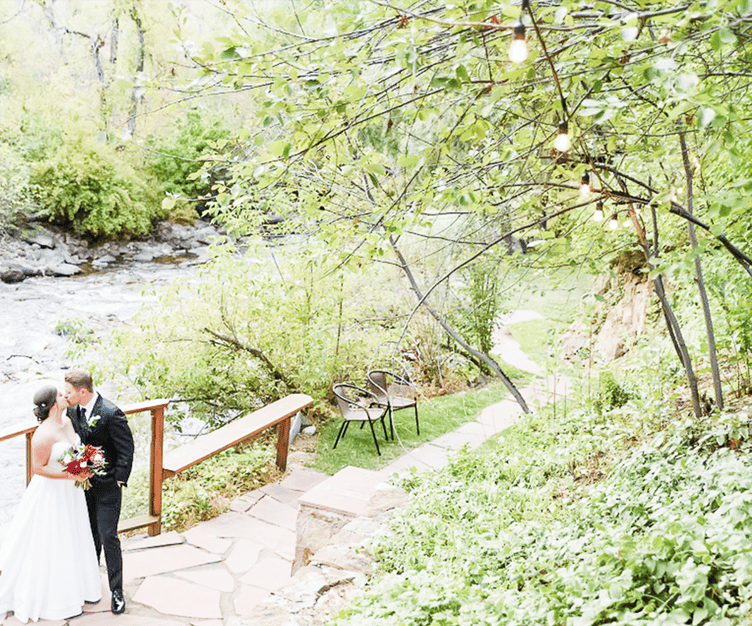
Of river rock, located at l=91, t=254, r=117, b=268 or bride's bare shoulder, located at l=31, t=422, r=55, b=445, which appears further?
river rock, located at l=91, t=254, r=117, b=268

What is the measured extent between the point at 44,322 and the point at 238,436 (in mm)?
9561

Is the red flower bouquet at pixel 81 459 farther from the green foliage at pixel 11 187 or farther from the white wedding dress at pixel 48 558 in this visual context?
the green foliage at pixel 11 187

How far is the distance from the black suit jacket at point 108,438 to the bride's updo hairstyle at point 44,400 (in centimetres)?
19

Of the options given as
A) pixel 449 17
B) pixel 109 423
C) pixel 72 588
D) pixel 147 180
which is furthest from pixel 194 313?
pixel 147 180

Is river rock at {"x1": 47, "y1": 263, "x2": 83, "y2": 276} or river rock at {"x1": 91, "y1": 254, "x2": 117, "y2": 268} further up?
river rock at {"x1": 91, "y1": 254, "x2": 117, "y2": 268}

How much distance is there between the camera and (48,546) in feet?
12.3

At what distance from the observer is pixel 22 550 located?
378cm

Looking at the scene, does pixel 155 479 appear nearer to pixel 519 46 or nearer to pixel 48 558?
pixel 48 558

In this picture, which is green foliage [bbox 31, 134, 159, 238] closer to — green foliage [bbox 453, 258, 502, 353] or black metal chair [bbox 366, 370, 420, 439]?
green foliage [bbox 453, 258, 502, 353]

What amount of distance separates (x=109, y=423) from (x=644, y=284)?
7.87m

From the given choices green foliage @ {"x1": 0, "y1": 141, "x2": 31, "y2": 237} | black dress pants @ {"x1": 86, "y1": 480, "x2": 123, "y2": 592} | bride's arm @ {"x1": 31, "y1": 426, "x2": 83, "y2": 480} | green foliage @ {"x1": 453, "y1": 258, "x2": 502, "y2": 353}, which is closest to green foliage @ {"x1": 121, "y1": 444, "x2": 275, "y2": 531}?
black dress pants @ {"x1": 86, "y1": 480, "x2": 123, "y2": 592}

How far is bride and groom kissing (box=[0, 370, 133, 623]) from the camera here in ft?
12.2

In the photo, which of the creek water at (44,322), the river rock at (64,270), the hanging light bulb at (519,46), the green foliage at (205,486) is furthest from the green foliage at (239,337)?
the river rock at (64,270)

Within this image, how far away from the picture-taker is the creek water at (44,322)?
7414 mm
